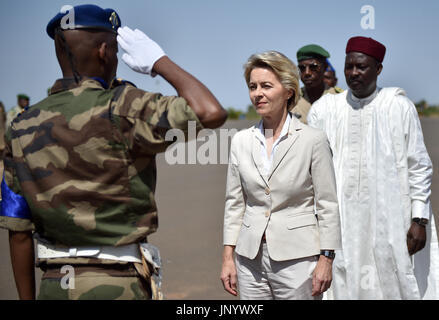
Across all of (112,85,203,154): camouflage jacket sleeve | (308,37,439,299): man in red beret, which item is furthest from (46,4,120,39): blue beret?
(308,37,439,299): man in red beret

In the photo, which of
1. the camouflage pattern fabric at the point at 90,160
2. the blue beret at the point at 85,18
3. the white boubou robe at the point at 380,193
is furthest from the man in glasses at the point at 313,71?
the camouflage pattern fabric at the point at 90,160

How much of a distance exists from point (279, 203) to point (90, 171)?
1180mm

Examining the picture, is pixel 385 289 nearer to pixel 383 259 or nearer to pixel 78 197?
pixel 383 259

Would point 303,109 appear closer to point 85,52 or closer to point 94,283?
point 85,52

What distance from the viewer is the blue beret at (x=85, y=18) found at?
1.91 meters

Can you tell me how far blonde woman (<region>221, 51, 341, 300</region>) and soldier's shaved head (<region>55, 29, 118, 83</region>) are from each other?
1.07 meters

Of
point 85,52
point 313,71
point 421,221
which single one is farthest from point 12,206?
point 313,71

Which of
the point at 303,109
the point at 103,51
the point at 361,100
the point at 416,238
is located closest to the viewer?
the point at 103,51

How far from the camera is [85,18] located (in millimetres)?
1920

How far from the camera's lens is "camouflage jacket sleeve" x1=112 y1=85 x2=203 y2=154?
170 cm

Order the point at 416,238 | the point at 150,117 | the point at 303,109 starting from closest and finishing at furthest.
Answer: the point at 150,117 → the point at 416,238 → the point at 303,109

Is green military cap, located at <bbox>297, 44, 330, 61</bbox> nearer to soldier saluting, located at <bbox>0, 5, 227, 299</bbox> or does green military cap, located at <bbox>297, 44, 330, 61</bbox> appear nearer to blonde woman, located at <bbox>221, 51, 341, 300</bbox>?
blonde woman, located at <bbox>221, 51, 341, 300</bbox>

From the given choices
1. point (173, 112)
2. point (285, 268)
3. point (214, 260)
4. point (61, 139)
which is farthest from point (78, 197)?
point (214, 260)

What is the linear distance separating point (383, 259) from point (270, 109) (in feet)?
6.04
